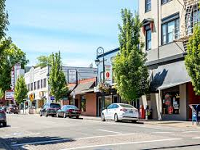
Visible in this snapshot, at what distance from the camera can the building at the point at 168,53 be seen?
1107 inches

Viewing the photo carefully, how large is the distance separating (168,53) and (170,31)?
1.82 metres

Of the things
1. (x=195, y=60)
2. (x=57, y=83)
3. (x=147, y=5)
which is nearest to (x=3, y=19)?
(x=195, y=60)

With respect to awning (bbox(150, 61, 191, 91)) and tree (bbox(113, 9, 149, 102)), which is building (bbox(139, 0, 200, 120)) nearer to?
awning (bbox(150, 61, 191, 91))

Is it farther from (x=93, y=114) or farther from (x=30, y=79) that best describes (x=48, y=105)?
(x=30, y=79)

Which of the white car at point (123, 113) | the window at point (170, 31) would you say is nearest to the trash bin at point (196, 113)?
the white car at point (123, 113)

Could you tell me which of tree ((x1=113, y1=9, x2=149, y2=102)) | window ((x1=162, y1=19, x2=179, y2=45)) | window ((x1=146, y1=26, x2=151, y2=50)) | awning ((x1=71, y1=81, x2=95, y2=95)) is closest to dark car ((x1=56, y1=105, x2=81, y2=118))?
awning ((x1=71, y1=81, x2=95, y2=95))

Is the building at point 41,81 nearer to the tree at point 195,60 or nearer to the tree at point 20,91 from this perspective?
the tree at point 20,91

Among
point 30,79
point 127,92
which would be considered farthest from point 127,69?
point 30,79

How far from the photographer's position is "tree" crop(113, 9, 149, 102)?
3111 cm

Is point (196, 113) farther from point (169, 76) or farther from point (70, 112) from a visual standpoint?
point (70, 112)

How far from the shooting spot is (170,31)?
102 feet

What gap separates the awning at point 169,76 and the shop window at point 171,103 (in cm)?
115

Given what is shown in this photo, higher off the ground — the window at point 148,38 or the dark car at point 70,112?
the window at point 148,38

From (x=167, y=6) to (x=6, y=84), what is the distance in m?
65.6
